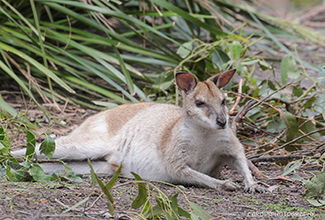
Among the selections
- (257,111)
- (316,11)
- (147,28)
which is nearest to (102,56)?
(147,28)

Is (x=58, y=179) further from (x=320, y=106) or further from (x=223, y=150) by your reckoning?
(x=320, y=106)

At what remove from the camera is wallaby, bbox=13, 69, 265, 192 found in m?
3.08

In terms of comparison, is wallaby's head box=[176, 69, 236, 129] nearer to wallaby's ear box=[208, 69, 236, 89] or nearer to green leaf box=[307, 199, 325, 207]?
wallaby's ear box=[208, 69, 236, 89]

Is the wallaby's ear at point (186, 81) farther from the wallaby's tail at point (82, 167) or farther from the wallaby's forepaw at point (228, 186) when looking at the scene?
the wallaby's tail at point (82, 167)

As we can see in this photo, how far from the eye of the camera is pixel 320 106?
13.8 feet

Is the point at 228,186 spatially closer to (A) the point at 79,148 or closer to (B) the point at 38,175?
(B) the point at 38,175

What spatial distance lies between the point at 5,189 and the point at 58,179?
0.48 meters

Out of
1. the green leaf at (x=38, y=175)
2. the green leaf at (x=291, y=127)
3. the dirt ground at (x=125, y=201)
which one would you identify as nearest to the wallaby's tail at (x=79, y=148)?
the dirt ground at (x=125, y=201)

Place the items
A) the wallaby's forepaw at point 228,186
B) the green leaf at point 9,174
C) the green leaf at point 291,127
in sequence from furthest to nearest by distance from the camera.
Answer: the green leaf at point 291,127 → the wallaby's forepaw at point 228,186 → the green leaf at point 9,174

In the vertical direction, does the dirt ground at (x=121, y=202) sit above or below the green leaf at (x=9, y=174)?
above

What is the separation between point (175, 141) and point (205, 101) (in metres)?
0.38

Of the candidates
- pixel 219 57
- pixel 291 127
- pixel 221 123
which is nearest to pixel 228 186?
pixel 221 123

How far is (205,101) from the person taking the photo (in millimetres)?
3080

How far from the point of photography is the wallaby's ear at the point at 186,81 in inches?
126
